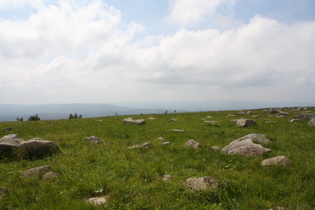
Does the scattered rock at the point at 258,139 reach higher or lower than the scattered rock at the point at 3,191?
higher

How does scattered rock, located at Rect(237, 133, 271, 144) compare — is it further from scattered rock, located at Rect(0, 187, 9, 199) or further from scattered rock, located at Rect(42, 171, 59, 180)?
scattered rock, located at Rect(0, 187, 9, 199)

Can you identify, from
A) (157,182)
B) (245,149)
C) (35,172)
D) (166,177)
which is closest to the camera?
(157,182)

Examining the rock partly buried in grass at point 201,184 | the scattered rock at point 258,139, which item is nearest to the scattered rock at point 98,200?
the rock partly buried in grass at point 201,184

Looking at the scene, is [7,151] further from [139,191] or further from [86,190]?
[139,191]

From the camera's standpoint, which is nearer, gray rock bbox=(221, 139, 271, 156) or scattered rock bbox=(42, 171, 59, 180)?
scattered rock bbox=(42, 171, 59, 180)

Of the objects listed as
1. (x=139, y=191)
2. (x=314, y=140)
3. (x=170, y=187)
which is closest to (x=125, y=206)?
(x=139, y=191)

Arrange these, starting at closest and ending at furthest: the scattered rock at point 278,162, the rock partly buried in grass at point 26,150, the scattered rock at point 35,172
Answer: the scattered rock at point 35,172 < the scattered rock at point 278,162 < the rock partly buried in grass at point 26,150

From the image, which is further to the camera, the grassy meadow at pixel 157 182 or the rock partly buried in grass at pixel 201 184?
the rock partly buried in grass at pixel 201 184

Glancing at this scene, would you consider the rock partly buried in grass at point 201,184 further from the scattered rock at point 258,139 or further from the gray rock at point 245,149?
the scattered rock at point 258,139

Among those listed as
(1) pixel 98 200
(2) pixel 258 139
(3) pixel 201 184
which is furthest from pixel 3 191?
(2) pixel 258 139

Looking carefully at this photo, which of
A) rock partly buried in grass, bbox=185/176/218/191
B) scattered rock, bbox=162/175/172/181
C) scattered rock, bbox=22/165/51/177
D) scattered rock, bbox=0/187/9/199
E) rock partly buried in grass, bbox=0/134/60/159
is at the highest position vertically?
rock partly buried in grass, bbox=0/134/60/159

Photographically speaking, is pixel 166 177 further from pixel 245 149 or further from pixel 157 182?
pixel 245 149

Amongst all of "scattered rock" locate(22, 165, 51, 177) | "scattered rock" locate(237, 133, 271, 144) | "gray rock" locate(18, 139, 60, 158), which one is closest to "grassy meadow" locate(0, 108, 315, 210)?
"scattered rock" locate(22, 165, 51, 177)

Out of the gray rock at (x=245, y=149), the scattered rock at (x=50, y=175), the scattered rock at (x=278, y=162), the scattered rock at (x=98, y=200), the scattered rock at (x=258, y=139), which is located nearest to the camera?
the scattered rock at (x=98, y=200)
